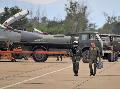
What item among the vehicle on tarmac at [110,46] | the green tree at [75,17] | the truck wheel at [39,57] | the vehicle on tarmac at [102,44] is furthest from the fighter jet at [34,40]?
the green tree at [75,17]

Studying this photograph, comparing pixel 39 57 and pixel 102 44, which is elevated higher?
pixel 102 44

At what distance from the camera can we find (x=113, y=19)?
4852 inches

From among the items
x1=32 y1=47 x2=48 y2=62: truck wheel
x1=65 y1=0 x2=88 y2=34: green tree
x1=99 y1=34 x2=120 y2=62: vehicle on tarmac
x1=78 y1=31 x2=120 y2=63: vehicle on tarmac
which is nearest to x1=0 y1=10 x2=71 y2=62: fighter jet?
x1=32 y1=47 x2=48 y2=62: truck wheel

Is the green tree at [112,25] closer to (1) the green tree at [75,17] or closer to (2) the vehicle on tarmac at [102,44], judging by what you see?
(1) the green tree at [75,17]

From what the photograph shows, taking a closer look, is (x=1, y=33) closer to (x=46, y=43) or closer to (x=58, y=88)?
(x=46, y=43)

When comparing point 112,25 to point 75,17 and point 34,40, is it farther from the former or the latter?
point 34,40

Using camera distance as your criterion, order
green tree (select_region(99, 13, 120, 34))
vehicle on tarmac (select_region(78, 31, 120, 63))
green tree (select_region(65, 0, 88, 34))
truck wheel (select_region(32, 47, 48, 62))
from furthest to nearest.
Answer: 1. green tree (select_region(99, 13, 120, 34))
2. green tree (select_region(65, 0, 88, 34))
3. truck wheel (select_region(32, 47, 48, 62))
4. vehicle on tarmac (select_region(78, 31, 120, 63))

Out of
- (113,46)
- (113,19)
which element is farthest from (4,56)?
(113,19)

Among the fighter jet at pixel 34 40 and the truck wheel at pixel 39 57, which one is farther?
the fighter jet at pixel 34 40

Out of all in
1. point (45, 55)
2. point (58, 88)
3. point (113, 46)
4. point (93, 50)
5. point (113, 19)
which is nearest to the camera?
point (58, 88)

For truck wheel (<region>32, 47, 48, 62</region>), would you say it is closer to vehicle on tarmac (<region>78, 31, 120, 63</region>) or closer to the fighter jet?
the fighter jet

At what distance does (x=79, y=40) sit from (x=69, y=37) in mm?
891

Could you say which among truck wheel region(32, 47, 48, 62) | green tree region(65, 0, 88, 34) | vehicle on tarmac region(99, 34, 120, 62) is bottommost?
truck wheel region(32, 47, 48, 62)

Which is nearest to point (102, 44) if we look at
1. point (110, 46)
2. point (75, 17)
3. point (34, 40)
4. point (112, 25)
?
point (110, 46)
